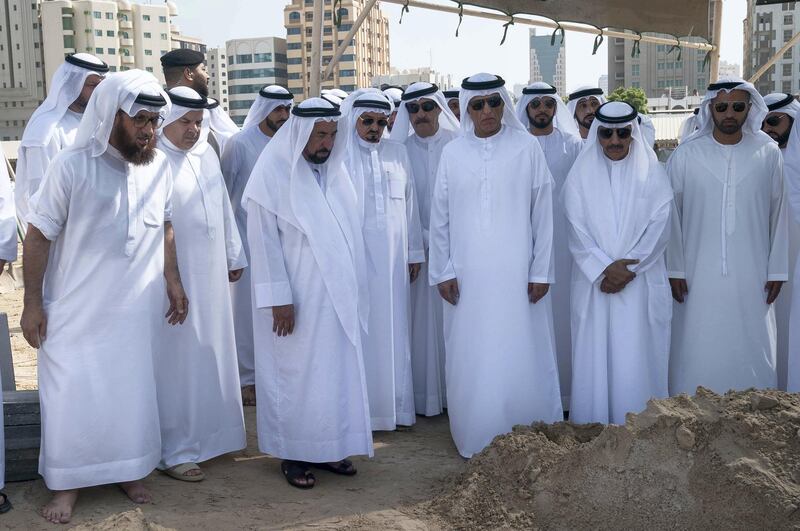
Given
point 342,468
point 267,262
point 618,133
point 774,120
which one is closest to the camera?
point 267,262

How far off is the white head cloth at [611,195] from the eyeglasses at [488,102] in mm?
585

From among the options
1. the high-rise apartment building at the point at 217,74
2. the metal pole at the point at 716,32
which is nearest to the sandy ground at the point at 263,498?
the metal pole at the point at 716,32

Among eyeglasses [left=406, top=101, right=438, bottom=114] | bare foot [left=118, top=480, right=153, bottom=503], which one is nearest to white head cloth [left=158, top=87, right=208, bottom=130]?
eyeglasses [left=406, top=101, right=438, bottom=114]

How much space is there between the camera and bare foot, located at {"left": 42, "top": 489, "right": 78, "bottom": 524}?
4.05 meters

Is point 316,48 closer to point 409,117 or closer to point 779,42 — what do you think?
point 409,117

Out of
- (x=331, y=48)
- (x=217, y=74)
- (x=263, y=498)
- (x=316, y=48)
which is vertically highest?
(x=217, y=74)

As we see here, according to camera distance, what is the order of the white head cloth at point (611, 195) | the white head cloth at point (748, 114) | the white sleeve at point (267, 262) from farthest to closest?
the white head cloth at point (748, 114), the white head cloth at point (611, 195), the white sleeve at point (267, 262)

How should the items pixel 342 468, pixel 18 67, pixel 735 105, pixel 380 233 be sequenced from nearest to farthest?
pixel 342 468
pixel 735 105
pixel 380 233
pixel 18 67

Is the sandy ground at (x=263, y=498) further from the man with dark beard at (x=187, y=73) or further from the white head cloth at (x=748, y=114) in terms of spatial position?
the white head cloth at (x=748, y=114)

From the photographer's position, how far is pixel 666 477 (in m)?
3.91

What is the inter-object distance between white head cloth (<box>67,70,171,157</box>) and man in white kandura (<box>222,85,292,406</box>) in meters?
1.94

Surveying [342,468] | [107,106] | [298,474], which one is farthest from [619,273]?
[107,106]

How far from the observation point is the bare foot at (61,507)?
405 centimetres

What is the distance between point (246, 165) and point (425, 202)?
4.05 feet
